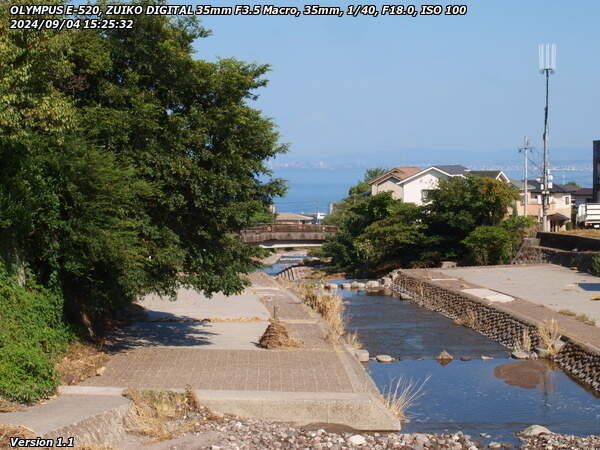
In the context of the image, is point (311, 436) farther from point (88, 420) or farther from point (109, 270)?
point (109, 270)

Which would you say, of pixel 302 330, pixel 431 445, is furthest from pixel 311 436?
pixel 302 330

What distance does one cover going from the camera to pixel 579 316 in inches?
1112

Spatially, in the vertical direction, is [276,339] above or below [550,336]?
above

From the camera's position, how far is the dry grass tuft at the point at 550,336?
80.5 feet

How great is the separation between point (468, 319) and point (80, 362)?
18192mm

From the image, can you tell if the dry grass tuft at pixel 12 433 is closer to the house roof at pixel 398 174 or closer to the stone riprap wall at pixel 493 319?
the stone riprap wall at pixel 493 319

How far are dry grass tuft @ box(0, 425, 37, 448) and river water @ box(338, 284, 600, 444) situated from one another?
7449mm

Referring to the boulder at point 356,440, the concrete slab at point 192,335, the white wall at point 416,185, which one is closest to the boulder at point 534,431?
the boulder at point 356,440

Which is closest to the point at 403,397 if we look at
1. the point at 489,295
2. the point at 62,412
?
the point at 62,412

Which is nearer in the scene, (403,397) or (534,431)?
(534,431)

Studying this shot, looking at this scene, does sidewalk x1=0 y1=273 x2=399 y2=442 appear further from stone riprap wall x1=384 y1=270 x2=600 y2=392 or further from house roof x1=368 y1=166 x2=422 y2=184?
house roof x1=368 y1=166 x2=422 y2=184

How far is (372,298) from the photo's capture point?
42969 mm

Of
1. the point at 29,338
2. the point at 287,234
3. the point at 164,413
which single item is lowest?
the point at 164,413

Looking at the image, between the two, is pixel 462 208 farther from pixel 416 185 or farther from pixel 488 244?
pixel 416 185
